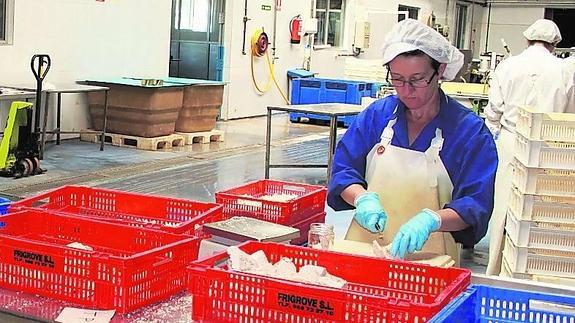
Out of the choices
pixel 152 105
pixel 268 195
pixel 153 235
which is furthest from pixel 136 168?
pixel 153 235

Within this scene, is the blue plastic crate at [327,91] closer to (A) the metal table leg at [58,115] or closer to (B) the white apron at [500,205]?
(A) the metal table leg at [58,115]

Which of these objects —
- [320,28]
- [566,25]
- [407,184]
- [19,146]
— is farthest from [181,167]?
[566,25]

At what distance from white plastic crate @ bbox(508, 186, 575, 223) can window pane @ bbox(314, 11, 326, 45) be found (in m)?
9.80

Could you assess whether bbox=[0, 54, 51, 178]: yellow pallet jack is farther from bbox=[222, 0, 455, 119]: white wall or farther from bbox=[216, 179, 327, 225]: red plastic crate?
bbox=[222, 0, 455, 119]: white wall

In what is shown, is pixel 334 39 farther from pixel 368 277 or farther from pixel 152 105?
pixel 368 277

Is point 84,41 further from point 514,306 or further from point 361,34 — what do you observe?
point 514,306

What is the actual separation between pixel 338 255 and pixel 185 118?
266 inches

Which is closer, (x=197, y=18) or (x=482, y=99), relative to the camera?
(x=482, y=99)

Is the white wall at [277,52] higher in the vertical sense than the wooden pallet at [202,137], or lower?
higher

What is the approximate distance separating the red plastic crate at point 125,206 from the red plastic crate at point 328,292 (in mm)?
430

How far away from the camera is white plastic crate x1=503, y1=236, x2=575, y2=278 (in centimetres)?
325

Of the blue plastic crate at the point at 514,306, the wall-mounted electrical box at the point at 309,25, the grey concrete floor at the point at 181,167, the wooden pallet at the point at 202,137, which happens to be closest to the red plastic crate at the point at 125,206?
the blue plastic crate at the point at 514,306

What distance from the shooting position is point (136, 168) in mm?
6809

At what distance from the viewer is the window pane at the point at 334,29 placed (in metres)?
13.1
